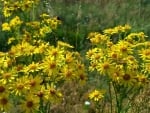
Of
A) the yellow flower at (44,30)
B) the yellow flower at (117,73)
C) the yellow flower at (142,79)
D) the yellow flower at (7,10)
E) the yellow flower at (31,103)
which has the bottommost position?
the yellow flower at (31,103)

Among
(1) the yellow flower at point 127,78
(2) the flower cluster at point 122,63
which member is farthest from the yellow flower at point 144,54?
(1) the yellow flower at point 127,78

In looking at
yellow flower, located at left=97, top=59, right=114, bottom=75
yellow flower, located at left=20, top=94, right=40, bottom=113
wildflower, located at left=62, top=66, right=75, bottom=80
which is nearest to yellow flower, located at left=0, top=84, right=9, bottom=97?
yellow flower, located at left=20, top=94, right=40, bottom=113

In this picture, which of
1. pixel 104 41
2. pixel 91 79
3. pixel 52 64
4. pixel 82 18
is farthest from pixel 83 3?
pixel 52 64

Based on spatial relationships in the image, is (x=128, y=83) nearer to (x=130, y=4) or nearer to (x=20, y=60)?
(x=20, y=60)

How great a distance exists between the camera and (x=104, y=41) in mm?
4328

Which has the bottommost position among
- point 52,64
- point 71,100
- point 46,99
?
point 71,100

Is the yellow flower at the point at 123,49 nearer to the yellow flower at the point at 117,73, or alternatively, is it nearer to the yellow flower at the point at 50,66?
the yellow flower at the point at 117,73

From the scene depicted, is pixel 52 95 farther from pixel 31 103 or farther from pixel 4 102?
pixel 4 102

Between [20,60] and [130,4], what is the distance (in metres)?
5.58

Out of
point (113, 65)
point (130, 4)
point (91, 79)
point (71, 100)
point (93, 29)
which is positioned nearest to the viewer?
point (113, 65)

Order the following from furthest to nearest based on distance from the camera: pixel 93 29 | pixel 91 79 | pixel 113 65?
1. pixel 93 29
2. pixel 91 79
3. pixel 113 65

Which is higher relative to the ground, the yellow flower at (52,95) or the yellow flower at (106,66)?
the yellow flower at (106,66)

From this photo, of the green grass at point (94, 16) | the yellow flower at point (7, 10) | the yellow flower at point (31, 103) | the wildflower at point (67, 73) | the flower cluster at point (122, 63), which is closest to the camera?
the yellow flower at point (31, 103)

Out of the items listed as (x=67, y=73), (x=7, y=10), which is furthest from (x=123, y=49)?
(x=7, y=10)
